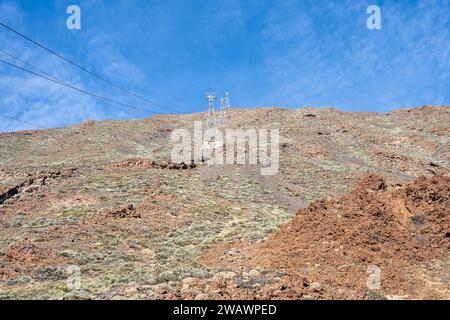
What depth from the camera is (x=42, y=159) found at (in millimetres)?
52375

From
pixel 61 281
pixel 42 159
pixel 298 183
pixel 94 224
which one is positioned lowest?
pixel 61 281

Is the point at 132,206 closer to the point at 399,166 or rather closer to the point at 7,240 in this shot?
the point at 7,240

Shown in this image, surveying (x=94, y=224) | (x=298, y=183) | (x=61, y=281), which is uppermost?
(x=298, y=183)

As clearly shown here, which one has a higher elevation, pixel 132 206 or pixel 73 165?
pixel 73 165

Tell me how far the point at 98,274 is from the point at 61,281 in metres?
1.45

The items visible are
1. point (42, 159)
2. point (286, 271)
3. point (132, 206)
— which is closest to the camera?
point (286, 271)

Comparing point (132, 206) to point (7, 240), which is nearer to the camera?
point (7, 240)

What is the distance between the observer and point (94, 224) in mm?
24656
